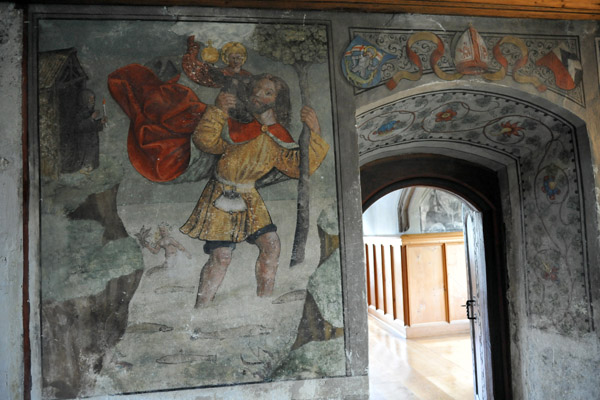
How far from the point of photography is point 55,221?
2.86 meters

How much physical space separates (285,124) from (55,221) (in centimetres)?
153

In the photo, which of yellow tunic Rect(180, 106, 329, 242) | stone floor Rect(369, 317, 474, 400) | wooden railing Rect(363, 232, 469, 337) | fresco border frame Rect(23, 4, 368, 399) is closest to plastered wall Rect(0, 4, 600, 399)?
fresco border frame Rect(23, 4, 368, 399)

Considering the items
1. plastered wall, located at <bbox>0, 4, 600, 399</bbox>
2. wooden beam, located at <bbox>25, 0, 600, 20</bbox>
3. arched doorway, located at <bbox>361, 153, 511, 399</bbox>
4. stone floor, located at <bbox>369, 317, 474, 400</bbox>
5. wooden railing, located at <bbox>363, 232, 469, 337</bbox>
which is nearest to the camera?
plastered wall, located at <bbox>0, 4, 600, 399</bbox>

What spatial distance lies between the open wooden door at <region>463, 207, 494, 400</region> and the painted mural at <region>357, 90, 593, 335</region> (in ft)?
2.16

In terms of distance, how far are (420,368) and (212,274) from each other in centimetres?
528

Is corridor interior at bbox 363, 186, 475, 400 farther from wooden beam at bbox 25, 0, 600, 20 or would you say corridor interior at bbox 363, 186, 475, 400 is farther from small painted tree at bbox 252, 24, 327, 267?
small painted tree at bbox 252, 24, 327, 267

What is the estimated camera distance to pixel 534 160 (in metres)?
4.02

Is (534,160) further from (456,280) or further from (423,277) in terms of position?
(456,280)

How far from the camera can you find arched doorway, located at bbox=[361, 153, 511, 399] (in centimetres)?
459

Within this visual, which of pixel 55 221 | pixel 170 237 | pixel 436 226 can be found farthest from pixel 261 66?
pixel 436 226

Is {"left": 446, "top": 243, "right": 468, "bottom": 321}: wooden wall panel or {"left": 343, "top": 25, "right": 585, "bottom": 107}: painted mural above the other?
{"left": 343, "top": 25, "right": 585, "bottom": 107}: painted mural

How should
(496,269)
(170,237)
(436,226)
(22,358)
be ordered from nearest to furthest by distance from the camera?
(22,358)
(170,237)
(496,269)
(436,226)

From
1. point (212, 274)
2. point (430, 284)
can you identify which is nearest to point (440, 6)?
point (212, 274)

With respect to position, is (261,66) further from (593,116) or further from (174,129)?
(593,116)
